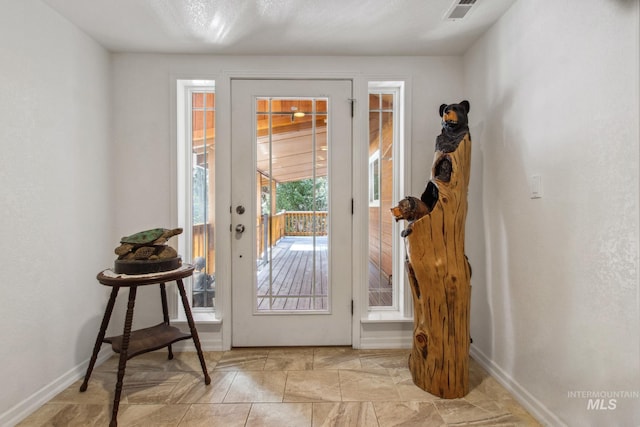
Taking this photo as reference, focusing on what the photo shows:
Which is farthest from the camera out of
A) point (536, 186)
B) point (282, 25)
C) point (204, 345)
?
point (204, 345)

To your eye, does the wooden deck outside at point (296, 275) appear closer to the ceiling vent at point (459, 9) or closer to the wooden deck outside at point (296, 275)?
the wooden deck outside at point (296, 275)

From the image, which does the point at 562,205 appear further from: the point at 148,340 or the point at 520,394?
the point at 148,340

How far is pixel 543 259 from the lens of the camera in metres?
1.62

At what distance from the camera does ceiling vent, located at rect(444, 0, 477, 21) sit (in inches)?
71.0

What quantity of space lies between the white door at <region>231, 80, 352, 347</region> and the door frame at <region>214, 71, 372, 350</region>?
44 millimetres

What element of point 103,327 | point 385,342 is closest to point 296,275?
point 385,342

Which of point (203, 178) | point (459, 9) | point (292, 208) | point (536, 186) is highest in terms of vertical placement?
point (459, 9)

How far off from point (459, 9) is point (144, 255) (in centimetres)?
226

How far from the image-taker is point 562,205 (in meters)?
1.50

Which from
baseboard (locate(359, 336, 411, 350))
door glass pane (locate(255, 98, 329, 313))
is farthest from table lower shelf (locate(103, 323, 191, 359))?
baseboard (locate(359, 336, 411, 350))

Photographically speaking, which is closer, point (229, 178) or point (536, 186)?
point (536, 186)

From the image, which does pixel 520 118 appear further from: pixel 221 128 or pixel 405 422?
pixel 221 128

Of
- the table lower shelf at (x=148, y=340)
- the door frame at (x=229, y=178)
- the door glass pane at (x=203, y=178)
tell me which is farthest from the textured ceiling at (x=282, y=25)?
the table lower shelf at (x=148, y=340)

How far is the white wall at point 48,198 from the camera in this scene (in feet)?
5.32
